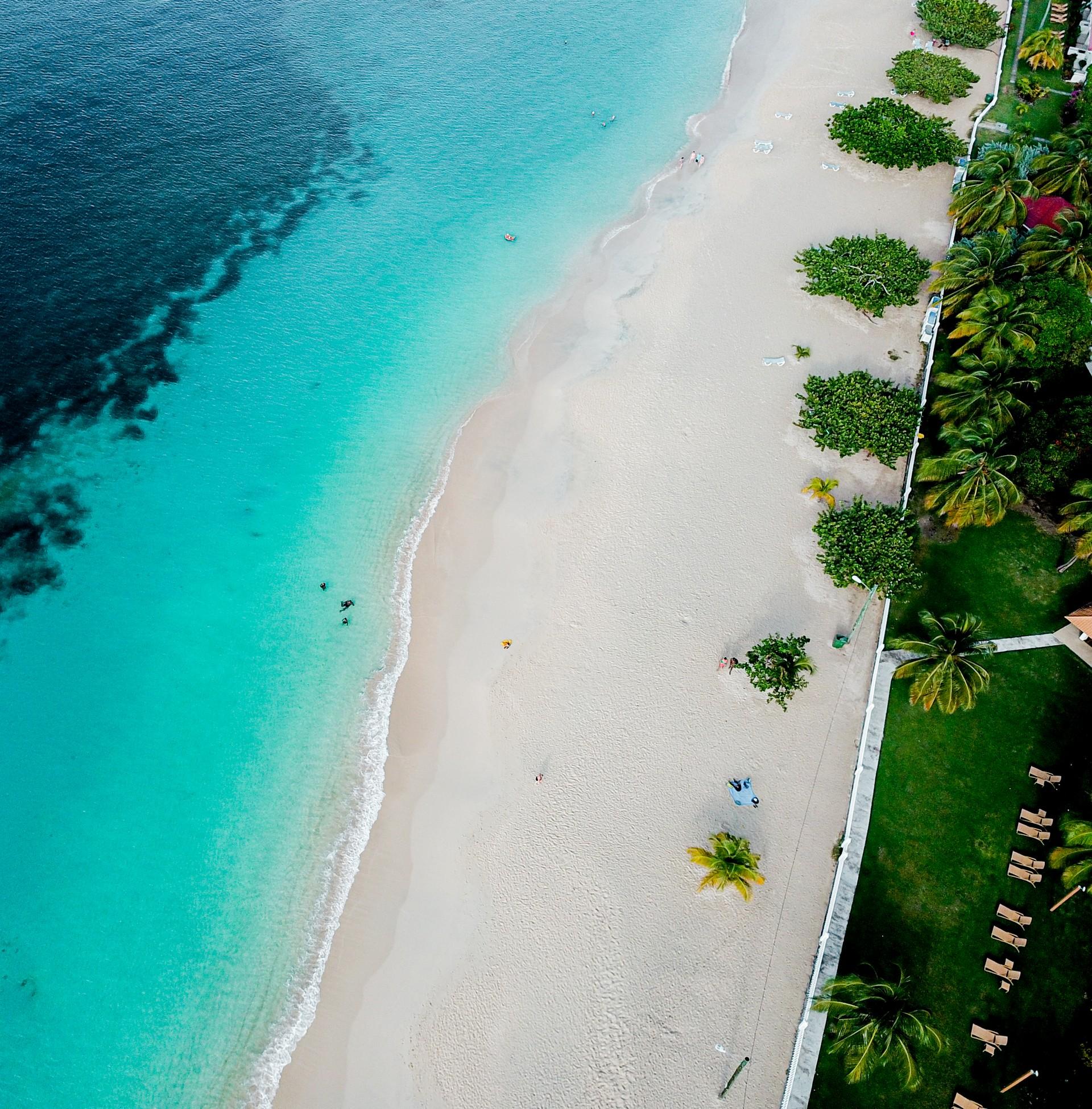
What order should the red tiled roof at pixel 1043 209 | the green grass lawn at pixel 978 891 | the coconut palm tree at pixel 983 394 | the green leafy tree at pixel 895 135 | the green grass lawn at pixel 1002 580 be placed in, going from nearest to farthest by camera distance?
the green grass lawn at pixel 978 891 < the green grass lawn at pixel 1002 580 < the coconut palm tree at pixel 983 394 < the red tiled roof at pixel 1043 209 < the green leafy tree at pixel 895 135

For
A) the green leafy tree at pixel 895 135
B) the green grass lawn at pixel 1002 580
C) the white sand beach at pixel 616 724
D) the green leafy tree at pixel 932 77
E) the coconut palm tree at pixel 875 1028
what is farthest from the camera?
the green leafy tree at pixel 932 77

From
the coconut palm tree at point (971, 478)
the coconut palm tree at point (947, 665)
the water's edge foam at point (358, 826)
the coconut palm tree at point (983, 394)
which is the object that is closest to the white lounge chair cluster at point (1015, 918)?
the coconut palm tree at point (947, 665)

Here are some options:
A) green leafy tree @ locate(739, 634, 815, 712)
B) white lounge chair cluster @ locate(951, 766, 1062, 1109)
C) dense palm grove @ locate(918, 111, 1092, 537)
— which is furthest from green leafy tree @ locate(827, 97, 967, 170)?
white lounge chair cluster @ locate(951, 766, 1062, 1109)

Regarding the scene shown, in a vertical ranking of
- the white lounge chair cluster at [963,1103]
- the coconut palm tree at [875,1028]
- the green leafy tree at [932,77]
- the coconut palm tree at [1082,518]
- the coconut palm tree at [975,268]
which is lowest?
the white lounge chair cluster at [963,1103]

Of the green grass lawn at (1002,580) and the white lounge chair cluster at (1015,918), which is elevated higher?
the green grass lawn at (1002,580)

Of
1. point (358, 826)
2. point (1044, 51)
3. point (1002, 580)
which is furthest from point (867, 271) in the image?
point (358, 826)

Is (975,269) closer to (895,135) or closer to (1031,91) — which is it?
(895,135)

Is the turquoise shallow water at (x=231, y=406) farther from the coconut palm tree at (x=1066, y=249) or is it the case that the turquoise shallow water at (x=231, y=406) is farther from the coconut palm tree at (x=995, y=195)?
the coconut palm tree at (x=1066, y=249)
